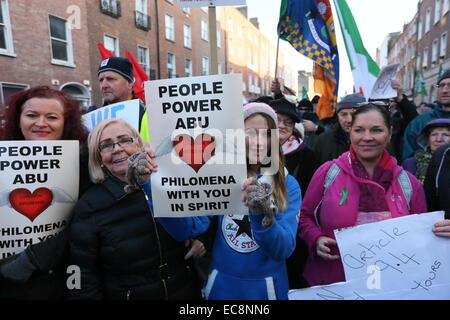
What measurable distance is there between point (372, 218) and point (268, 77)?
4328 centimetres

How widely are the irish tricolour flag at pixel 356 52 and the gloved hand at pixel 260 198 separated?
3.18 m

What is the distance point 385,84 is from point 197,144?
338 cm

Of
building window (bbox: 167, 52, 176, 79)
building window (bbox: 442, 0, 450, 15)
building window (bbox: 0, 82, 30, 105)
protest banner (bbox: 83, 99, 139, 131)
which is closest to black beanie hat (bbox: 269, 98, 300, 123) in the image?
protest banner (bbox: 83, 99, 139, 131)

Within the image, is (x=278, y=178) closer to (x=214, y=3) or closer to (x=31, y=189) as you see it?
(x=214, y=3)

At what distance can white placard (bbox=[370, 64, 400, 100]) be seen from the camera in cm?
372

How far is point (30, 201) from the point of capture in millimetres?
1529

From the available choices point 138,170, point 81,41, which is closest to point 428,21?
point 81,41

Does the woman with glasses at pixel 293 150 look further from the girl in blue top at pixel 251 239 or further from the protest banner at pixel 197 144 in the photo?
the protest banner at pixel 197 144

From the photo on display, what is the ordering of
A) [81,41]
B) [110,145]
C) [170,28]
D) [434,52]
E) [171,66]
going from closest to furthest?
[110,145], [81,41], [170,28], [171,66], [434,52]

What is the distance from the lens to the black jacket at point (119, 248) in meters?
1.56

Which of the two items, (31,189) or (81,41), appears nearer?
(31,189)
